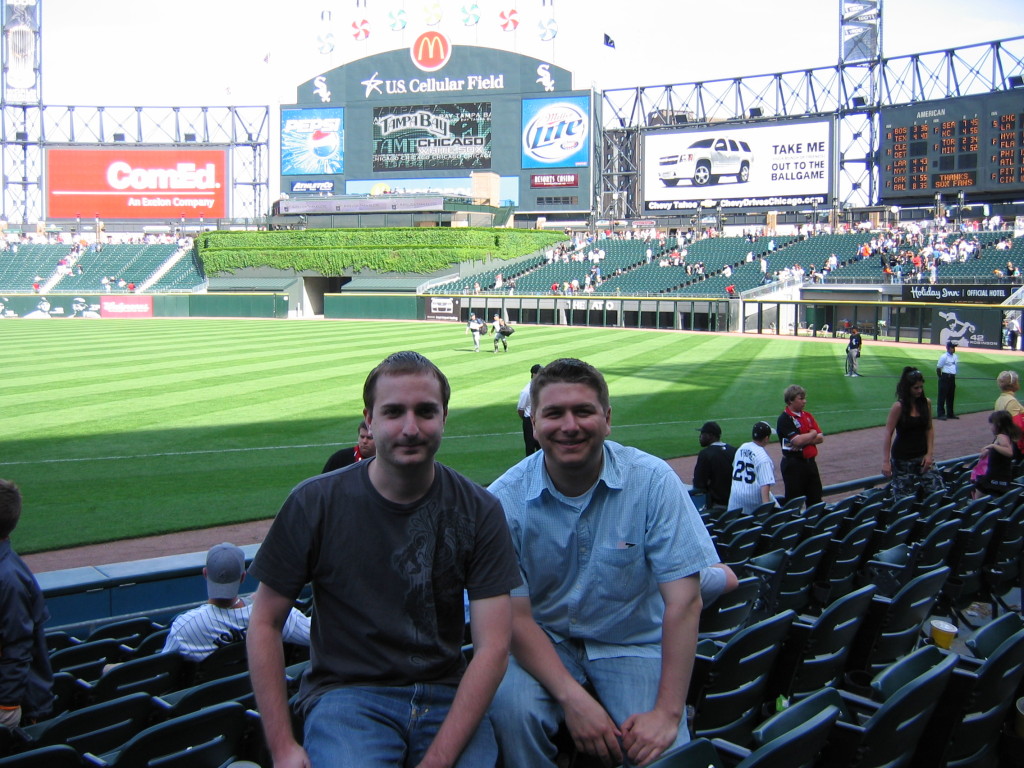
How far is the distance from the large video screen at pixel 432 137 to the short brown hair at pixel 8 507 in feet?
235

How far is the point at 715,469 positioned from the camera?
995cm

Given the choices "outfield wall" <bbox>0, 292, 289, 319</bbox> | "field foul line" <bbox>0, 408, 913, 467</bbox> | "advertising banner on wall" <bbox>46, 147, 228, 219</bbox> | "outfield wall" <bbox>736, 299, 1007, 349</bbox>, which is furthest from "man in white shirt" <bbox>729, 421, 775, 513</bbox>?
"advertising banner on wall" <bbox>46, 147, 228, 219</bbox>

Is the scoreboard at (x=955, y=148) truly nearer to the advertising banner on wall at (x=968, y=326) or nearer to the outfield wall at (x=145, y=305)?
the advertising banner on wall at (x=968, y=326)

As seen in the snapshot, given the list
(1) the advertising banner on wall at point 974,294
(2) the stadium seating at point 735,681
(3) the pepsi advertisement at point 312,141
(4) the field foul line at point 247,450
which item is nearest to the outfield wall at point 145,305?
(3) the pepsi advertisement at point 312,141

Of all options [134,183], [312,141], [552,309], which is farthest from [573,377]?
[134,183]

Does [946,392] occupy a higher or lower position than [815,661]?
higher

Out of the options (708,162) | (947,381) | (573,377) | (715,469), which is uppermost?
(708,162)

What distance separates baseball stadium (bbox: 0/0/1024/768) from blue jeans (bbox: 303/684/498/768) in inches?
1.4

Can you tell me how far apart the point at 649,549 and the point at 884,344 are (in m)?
38.1

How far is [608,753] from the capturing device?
2.96m

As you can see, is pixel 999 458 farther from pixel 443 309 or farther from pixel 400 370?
pixel 443 309

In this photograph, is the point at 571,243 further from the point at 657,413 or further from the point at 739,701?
the point at 739,701

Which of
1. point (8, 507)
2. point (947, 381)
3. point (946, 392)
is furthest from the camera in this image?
point (946, 392)

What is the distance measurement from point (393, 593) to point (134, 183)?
8666 cm
